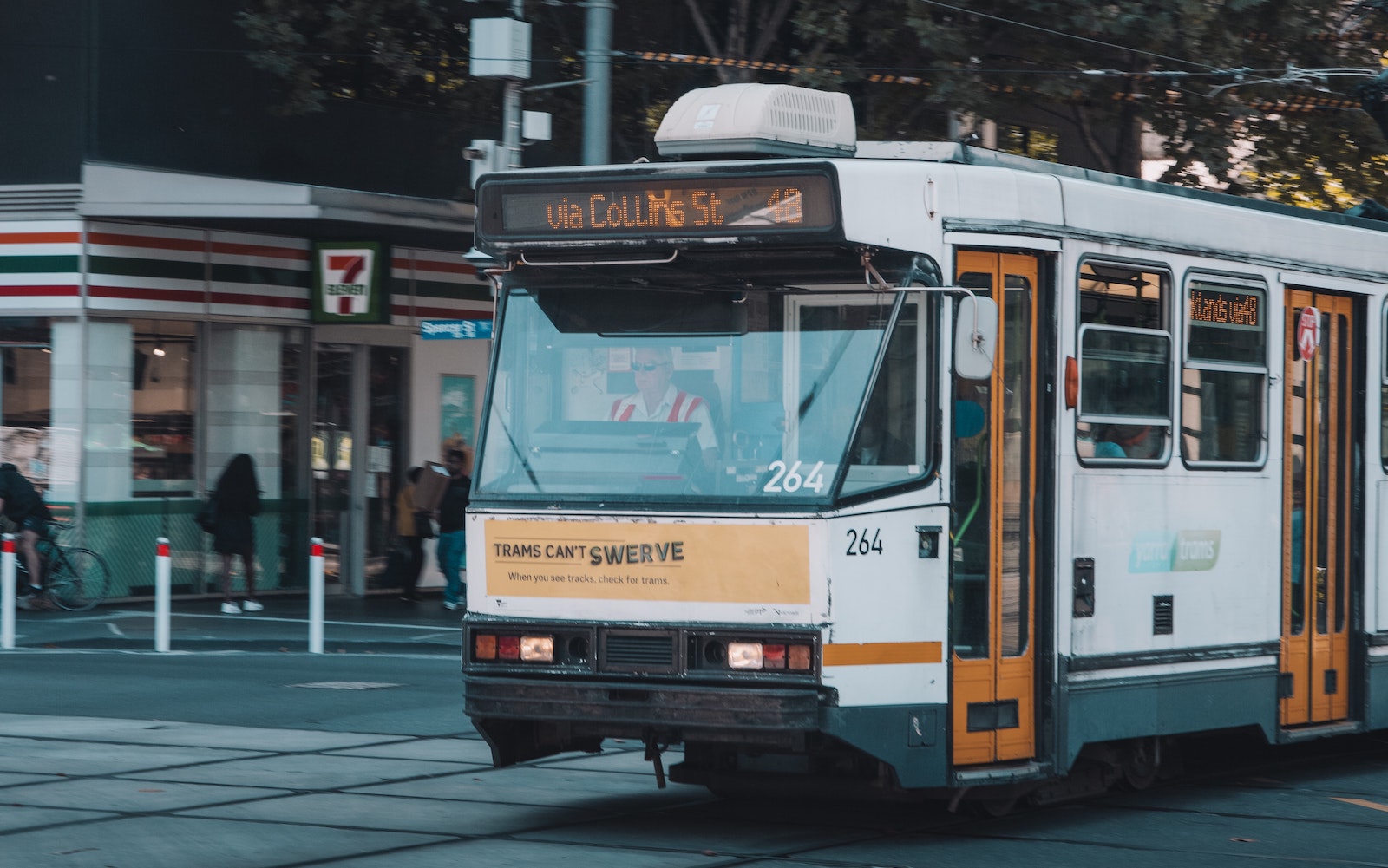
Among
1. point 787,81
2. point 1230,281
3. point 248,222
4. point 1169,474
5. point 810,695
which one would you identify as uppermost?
point 787,81

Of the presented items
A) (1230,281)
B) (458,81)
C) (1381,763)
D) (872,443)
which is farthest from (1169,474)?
(458,81)

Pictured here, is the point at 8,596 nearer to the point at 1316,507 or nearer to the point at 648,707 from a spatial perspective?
the point at 648,707

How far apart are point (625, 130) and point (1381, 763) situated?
14.1 meters

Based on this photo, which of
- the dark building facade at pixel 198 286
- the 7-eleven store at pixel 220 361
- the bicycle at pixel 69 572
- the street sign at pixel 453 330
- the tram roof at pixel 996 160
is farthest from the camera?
the 7-eleven store at pixel 220 361

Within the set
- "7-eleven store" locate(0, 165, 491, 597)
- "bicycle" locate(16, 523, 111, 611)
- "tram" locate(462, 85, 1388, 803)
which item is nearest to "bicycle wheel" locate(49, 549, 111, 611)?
"bicycle" locate(16, 523, 111, 611)

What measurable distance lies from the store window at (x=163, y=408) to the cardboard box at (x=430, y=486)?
2339mm

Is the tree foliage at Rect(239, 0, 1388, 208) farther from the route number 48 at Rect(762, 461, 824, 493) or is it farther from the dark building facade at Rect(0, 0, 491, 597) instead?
the route number 48 at Rect(762, 461, 824, 493)

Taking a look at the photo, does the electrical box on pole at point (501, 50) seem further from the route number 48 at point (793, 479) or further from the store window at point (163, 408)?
the route number 48 at point (793, 479)

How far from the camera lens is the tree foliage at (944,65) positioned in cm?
2062

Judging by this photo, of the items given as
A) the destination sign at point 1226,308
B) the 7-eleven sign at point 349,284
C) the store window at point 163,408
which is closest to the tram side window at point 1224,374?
the destination sign at point 1226,308

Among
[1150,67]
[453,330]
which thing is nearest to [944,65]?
[1150,67]

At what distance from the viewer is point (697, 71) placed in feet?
75.4

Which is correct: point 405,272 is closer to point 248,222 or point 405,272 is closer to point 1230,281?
point 248,222

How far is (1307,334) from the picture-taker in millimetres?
10203
